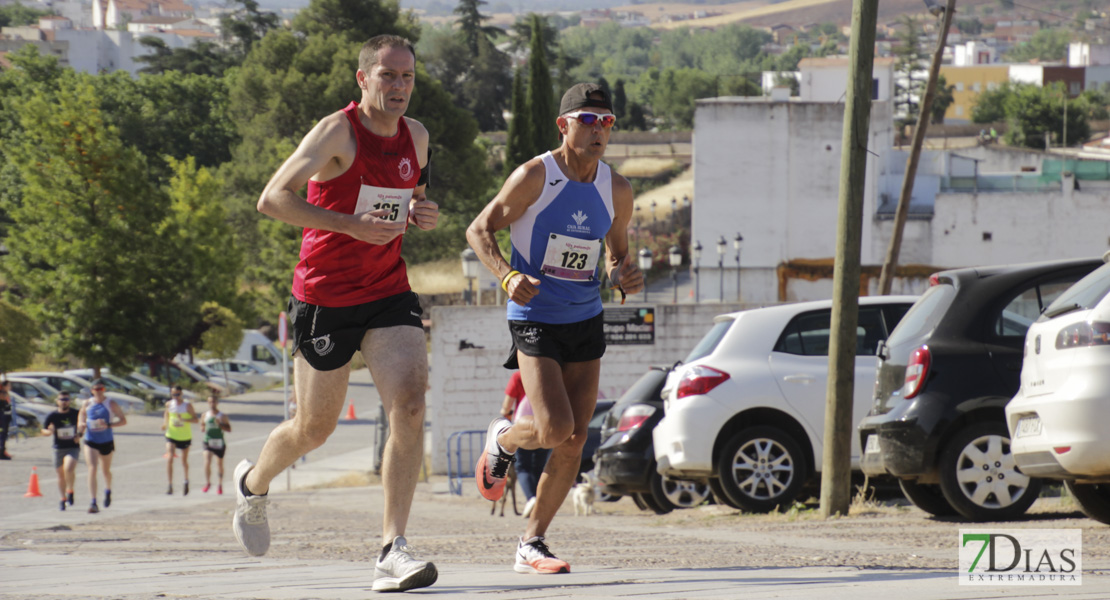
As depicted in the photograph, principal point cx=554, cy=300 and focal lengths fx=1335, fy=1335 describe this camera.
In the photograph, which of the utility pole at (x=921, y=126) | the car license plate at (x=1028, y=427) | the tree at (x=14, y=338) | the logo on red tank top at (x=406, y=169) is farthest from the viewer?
the tree at (x=14, y=338)

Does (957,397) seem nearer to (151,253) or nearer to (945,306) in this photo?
(945,306)

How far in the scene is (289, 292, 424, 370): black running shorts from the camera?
213 inches

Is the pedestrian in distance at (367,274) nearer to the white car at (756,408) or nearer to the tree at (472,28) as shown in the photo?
the white car at (756,408)

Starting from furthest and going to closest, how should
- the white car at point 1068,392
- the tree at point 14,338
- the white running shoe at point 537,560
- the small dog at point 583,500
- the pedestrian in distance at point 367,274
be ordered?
the tree at point 14,338 < the small dog at point 583,500 < the white car at point 1068,392 < the white running shoe at point 537,560 < the pedestrian in distance at point 367,274

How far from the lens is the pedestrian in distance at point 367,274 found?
530 cm

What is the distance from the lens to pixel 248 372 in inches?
2088

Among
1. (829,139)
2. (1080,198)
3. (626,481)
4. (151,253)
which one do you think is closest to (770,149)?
(829,139)

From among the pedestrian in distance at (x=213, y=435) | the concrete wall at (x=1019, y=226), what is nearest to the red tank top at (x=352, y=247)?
the pedestrian in distance at (x=213, y=435)

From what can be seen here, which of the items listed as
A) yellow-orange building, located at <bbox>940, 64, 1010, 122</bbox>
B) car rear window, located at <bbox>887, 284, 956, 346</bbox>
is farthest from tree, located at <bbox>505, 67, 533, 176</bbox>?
yellow-orange building, located at <bbox>940, 64, 1010, 122</bbox>

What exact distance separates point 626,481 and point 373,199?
8.23 metres

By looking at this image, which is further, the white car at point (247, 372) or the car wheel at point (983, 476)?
the white car at point (247, 372)

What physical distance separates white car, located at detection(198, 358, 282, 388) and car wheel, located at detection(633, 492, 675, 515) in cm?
3915

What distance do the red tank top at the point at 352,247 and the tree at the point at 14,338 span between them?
37811mm

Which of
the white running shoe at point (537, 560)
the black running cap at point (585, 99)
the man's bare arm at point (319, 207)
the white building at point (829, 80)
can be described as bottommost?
the white running shoe at point (537, 560)
